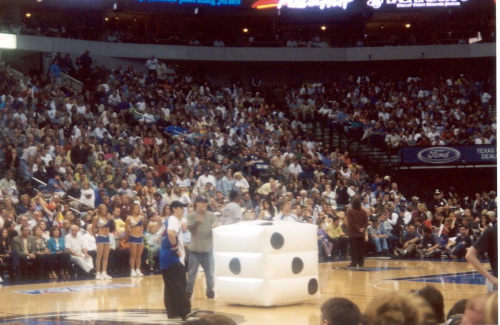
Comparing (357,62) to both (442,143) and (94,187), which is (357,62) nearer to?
(442,143)

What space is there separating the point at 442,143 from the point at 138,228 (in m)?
14.3

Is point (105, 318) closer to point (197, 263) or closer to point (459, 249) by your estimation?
point (197, 263)

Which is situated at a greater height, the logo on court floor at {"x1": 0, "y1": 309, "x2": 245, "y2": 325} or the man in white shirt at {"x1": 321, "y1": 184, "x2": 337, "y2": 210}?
the man in white shirt at {"x1": 321, "y1": 184, "x2": 337, "y2": 210}

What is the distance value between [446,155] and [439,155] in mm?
218

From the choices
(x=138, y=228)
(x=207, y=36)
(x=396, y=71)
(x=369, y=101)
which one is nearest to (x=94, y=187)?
(x=138, y=228)

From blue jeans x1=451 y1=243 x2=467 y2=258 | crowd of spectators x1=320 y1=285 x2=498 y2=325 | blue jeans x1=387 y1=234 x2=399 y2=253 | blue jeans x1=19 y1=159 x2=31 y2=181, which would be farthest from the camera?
blue jeans x1=387 y1=234 x2=399 y2=253

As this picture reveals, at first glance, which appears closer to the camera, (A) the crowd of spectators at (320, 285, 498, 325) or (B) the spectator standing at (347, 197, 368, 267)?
(A) the crowd of spectators at (320, 285, 498, 325)

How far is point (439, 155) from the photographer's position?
27109 mm

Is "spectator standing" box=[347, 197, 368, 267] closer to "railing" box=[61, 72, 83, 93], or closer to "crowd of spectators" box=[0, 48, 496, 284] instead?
"crowd of spectators" box=[0, 48, 496, 284]

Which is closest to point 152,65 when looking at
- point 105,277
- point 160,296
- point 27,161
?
point 27,161

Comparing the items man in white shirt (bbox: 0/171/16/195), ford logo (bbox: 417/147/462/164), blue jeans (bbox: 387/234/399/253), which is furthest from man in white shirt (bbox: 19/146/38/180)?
ford logo (bbox: 417/147/462/164)

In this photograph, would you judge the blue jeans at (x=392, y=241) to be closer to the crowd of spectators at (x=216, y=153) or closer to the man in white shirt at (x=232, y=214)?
the crowd of spectators at (x=216, y=153)

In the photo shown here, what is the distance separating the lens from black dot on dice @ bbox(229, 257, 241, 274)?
11.3 meters

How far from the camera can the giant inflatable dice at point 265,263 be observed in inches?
436
